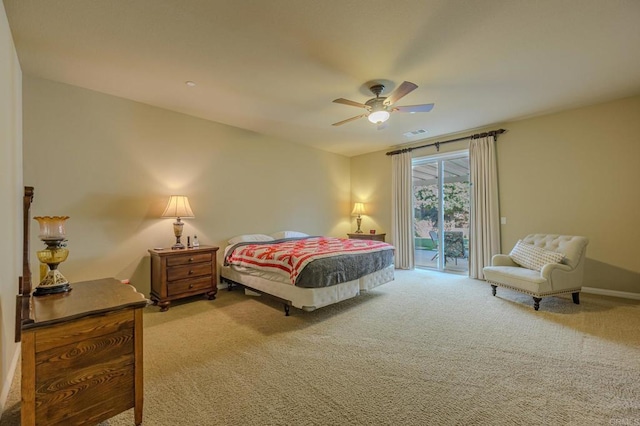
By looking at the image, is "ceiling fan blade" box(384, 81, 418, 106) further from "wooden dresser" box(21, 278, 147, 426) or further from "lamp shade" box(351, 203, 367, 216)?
"lamp shade" box(351, 203, 367, 216)

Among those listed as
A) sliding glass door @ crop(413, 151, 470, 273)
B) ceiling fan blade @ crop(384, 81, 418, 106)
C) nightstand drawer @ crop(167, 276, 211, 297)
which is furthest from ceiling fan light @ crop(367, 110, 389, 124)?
nightstand drawer @ crop(167, 276, 211, 297)

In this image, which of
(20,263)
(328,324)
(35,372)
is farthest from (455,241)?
(20,263)

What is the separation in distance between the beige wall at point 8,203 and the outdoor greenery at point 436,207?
19.9 ft

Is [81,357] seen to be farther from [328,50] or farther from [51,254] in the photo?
[328,50]

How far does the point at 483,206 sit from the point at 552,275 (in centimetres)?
184

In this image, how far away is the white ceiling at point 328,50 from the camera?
2.12 metres

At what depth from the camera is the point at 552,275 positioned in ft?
11.0

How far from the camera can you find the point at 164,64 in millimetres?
2822

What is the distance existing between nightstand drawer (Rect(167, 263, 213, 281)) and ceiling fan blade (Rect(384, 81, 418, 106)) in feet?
10.8

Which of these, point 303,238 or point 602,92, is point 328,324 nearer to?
point 303,238

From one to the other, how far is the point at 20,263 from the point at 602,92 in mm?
7075

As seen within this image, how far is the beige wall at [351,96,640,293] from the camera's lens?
3.83m

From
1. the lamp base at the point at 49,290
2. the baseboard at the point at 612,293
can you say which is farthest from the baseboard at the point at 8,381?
the baseboard at the point at 612,293

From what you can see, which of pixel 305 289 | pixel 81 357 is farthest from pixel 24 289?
pixel 305 289
